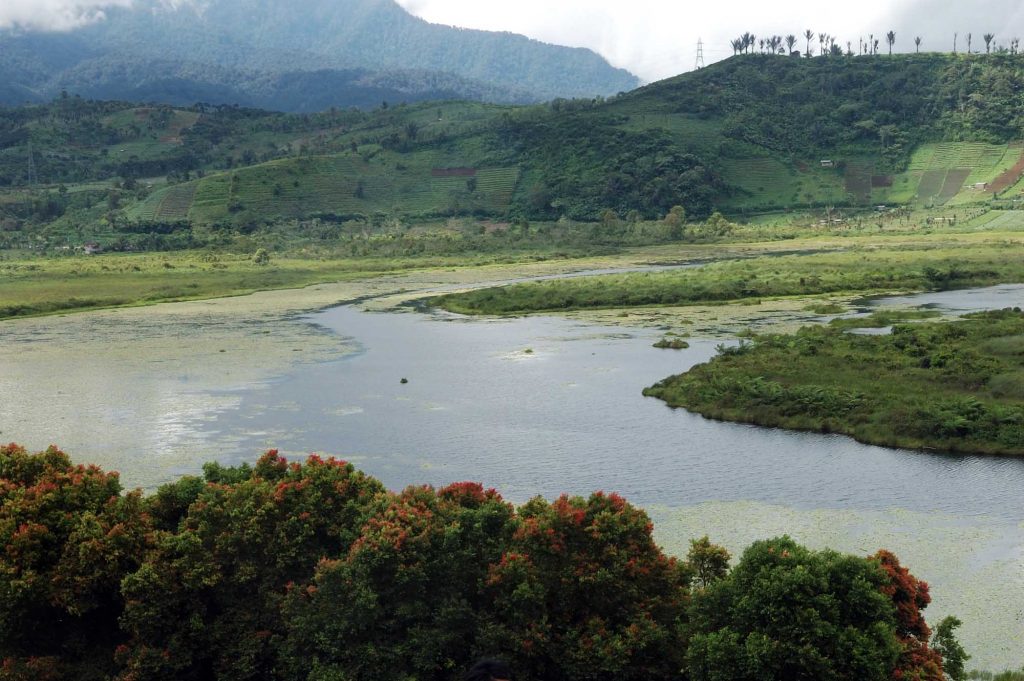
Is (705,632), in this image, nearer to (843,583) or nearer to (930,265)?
(843,583)

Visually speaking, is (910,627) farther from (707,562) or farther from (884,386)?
(884,386)

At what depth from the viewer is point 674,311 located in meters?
87.7

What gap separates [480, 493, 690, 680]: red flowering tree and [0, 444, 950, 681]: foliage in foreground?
0.12 feet

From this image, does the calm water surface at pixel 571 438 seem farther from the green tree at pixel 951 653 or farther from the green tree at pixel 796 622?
the green tree at pixel 796 622

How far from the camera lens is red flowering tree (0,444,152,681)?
70.1 ft

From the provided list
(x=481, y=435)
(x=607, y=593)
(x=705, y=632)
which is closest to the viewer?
(x=705, y=632)

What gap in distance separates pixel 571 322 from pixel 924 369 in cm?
3471

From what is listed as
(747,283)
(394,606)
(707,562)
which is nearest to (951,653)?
(707,562)

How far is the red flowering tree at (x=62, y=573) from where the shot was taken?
21359 millimetres

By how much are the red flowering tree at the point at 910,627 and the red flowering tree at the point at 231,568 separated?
1095 centimetres

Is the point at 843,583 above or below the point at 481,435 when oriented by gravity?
above

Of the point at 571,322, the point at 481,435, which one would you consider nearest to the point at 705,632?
the point at 481,435

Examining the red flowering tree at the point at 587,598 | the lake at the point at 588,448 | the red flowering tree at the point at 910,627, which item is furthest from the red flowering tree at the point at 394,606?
the lake at the point at 588,448

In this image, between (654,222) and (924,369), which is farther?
(654,222)
